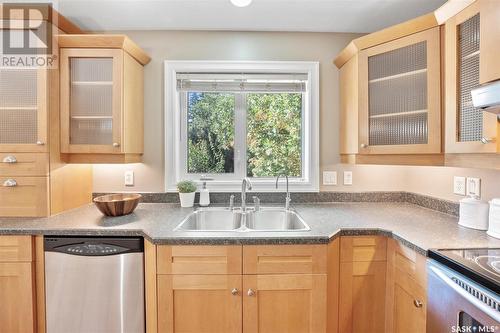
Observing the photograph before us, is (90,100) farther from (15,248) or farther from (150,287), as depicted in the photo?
(150,287)

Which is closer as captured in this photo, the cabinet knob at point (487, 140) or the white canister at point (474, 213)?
the cabinet knob at point (487, 140)

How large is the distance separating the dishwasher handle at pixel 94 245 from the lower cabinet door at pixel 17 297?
0.61ft

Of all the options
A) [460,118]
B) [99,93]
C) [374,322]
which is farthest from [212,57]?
[374,322]

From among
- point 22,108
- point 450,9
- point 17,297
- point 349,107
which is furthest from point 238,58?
point 17,297

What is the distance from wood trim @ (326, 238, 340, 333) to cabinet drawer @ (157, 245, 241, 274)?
0.50 metres

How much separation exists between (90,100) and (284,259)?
64.5 inches

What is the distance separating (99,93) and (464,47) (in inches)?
85.1

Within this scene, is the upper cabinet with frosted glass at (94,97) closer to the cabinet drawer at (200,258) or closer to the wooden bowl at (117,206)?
the wooden bowl at (117,206)

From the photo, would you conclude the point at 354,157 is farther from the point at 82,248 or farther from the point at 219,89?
the point at 82,248

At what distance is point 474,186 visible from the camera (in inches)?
65.8

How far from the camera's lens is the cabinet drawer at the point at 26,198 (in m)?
1.75

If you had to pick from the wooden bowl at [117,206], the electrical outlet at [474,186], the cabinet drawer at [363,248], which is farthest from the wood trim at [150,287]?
the electrical outlet at [474,186]

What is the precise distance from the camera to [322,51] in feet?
7.31

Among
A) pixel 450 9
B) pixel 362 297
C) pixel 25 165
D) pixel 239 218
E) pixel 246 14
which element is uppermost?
pixel 246 14
